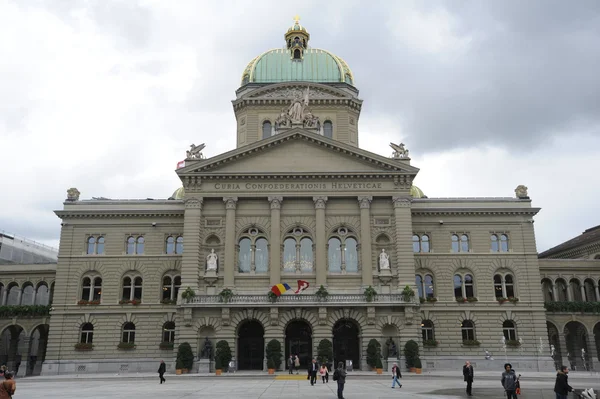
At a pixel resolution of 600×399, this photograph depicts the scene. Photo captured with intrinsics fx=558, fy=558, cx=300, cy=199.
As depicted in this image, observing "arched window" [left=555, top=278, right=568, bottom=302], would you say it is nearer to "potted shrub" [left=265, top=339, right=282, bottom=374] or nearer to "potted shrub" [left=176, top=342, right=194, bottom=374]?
"potted shrub" [left=265, top=339, right=282, bottom=374]

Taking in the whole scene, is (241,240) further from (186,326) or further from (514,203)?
(514,203)

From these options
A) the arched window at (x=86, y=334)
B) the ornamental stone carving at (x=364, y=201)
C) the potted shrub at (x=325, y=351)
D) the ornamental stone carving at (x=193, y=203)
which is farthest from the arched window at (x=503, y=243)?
the arched window at (x=86, y=334)

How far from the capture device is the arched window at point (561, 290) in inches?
2304

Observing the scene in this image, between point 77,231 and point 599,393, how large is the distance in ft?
154

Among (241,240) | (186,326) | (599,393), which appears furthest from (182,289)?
(599,393)

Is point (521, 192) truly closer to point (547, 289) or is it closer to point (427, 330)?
point (547, 289)

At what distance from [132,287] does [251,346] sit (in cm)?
1385

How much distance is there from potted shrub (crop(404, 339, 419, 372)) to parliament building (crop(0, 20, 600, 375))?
1032 millimetres

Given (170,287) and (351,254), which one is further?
(170,287)

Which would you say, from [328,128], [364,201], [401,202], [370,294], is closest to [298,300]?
[370,294]

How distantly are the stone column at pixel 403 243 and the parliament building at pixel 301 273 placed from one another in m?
0.12

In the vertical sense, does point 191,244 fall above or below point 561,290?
above

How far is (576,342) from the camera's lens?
58.8 metres

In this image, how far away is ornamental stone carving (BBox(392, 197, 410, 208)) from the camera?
5047cm
